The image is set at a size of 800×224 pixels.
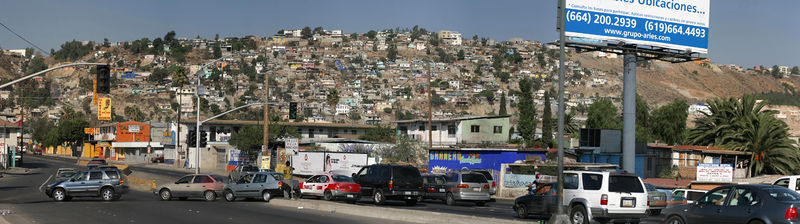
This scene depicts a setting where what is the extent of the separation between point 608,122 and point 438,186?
75.2 metres

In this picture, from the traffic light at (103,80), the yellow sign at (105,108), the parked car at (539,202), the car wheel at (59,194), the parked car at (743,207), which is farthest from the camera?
the yellow sign at (105,108)

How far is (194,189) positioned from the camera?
36.0 m

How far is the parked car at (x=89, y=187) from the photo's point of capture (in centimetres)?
3494

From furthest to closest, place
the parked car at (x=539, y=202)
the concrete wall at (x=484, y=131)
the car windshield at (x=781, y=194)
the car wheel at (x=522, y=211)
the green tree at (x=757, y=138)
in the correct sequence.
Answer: the concrete wall at (x=484, y=131) < the green tree at (x=757, y=138) < the car wheel at (x=522, y=211) < the parked car at (x=539, y=202) < the car windshield at (x=781, y=194)

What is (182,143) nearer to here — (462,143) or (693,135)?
(462,143)

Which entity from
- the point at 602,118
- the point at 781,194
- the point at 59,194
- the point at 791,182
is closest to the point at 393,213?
the point at 781,194

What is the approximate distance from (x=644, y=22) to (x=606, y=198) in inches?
933

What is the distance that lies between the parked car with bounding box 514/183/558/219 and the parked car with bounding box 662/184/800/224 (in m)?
5.03

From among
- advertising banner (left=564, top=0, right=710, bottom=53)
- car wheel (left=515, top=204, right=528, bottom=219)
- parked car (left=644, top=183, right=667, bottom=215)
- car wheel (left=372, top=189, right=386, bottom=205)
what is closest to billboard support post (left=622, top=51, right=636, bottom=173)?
advertising banner (left=564, top=0, right=710, bottom=53)

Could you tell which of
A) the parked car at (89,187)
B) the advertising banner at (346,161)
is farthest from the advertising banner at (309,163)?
the parked car at (89,187)

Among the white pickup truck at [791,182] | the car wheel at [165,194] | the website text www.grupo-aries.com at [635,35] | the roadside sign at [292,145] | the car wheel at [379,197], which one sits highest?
the website text www.grupo-aries.com at [635,35]

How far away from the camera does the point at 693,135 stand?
6425cm

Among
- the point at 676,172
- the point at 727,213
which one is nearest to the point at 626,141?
the point at 676,172

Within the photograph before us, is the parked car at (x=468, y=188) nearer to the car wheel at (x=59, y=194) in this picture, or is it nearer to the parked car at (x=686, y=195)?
the parked car at (x=686, y=195)
